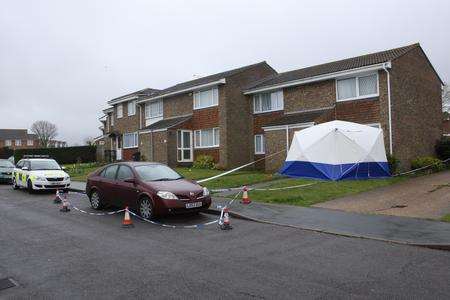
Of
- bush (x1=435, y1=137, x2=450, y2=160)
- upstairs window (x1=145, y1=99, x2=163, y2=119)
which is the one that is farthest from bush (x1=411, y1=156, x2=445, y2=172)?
upstairs window (x1=145, y1=99, x2=163, y2=119)

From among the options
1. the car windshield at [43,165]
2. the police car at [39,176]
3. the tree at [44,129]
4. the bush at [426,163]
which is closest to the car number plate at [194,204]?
the police car at [39,176]

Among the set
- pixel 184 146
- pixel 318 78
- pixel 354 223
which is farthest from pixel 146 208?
pixel 184 146

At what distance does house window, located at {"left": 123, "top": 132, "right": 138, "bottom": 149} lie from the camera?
36.2m

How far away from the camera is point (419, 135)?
77.6 feet

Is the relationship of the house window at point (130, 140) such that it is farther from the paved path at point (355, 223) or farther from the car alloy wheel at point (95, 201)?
the paved path at point (355, 223)

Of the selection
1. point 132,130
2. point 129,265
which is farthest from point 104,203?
point 132,130

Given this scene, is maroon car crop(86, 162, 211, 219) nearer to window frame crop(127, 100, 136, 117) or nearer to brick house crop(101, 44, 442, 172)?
brick house crop(101, 44, 442, 172)

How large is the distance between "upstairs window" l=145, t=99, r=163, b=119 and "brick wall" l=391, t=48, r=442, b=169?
17997mm

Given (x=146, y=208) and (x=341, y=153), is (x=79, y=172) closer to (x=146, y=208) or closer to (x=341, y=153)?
(x=341, y=153)

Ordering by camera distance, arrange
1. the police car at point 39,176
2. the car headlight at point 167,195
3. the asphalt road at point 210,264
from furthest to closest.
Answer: the police car at point 39,176 → the car headlight at point 167,195 → the asphalt road at point 210,264

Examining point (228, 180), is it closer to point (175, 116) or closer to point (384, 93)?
point (384, 93)

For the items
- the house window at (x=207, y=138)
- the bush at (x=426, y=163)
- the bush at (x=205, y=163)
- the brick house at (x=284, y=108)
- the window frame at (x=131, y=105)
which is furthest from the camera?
the window frame at (x=131, y=105)

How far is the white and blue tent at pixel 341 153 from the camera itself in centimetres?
1859

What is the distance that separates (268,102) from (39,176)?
47.7 ft
